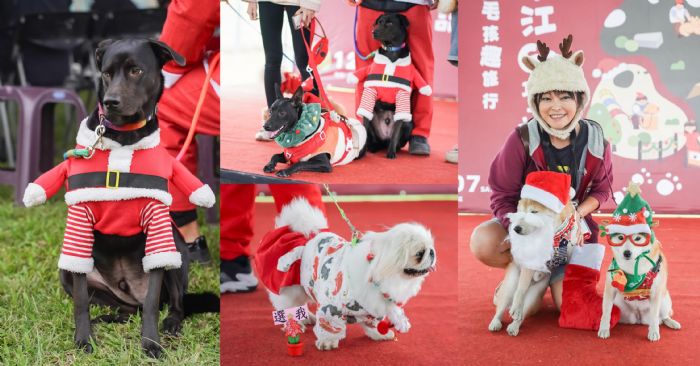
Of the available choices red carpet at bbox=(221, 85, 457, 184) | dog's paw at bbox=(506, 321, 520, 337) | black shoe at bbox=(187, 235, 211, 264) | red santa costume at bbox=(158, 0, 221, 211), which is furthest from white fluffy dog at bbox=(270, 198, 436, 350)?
black shoe at bbox=(187, 235, 211, 264)

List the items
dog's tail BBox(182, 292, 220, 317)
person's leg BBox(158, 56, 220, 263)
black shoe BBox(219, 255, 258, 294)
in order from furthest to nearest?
person's leg BBox(158, 56, 220, 263) → dog's tail BBox(182, 292, 220, 317) → black shoe BBox(219, 255, 258, 294)

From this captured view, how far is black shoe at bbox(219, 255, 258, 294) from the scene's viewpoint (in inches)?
96.1

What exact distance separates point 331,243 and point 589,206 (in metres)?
0.93

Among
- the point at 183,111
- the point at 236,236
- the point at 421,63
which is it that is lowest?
the point at 236,236

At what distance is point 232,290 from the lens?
8.02 ft

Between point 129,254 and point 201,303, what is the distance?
0.37 meters

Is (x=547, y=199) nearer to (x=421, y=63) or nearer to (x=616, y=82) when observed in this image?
(x=616, y=82)

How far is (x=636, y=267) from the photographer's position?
239 cm

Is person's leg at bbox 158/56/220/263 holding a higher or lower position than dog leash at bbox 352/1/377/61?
lower

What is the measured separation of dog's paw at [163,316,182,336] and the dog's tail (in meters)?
0.13

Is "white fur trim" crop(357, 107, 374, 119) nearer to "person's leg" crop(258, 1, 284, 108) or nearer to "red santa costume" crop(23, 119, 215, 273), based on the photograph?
"person's leg" crop(258, 1, 284, 108)

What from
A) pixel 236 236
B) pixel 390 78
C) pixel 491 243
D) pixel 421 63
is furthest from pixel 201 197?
pixel 491 243

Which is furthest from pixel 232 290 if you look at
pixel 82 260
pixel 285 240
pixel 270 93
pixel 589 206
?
pixel 589 206

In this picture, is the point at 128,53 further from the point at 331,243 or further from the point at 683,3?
the point at 683,3
